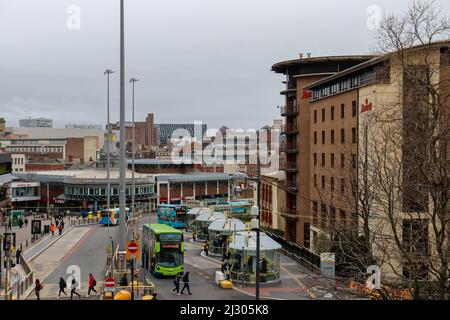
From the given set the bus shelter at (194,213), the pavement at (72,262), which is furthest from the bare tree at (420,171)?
the bus shelter at (194,213)

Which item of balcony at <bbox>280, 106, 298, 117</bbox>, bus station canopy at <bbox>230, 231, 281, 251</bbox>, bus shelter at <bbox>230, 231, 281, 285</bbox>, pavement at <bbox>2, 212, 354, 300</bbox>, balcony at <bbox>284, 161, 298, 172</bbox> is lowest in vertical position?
pavement at <bbox>2, 212, 354, 300</bbox>

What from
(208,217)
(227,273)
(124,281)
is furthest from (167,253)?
(208,217)

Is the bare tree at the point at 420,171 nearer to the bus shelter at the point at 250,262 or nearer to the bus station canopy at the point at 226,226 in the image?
the bus shelter at the point at 250,262

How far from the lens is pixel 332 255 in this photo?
22.8 meters

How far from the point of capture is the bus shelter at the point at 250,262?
105 ft

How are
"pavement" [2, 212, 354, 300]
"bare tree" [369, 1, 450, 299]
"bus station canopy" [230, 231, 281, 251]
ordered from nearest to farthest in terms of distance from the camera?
"bare tree" [369, 1, 450, 299], "pavement" [2, 212, 354, 300], "bus station canopy" [230, 231, 281, 251]

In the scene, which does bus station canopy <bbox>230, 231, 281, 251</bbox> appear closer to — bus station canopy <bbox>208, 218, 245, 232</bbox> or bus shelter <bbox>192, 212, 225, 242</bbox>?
bus station canopy <bbox>208, 218, 245, 232</bbox>

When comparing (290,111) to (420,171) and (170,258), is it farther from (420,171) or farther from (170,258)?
(420,171)

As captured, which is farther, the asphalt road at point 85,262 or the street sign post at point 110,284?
the asphalt road at point 85,262

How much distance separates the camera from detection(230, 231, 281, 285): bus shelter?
3209 centimetres

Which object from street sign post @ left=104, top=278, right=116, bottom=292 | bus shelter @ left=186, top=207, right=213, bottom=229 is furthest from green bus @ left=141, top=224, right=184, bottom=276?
bus shelter @ left=186, top=207, right=213, bottom=229

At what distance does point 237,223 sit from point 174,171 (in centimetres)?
6834

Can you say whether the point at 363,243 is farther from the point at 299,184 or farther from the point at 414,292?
the point at 299,184
